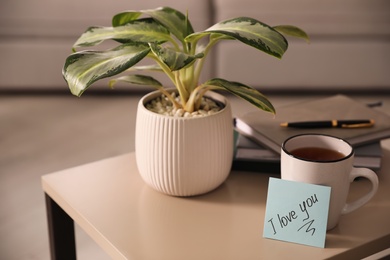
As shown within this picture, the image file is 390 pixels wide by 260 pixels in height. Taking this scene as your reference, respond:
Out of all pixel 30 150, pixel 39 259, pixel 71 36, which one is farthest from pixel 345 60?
pixel 39 259

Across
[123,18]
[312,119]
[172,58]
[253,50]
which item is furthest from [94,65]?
[253,50]

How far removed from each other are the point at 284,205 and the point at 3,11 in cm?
170

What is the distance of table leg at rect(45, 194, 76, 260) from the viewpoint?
3.85 feet

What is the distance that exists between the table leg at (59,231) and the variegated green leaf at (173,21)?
15.2 inches

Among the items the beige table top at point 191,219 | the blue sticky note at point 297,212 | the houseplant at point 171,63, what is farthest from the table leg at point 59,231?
the blue sticky note at point 297,212

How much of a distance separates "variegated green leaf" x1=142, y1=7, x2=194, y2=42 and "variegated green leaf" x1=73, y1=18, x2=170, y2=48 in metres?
0.01

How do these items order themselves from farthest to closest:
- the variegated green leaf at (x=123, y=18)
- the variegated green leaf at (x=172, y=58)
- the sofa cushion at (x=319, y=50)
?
the sofa cushion at (x=319, y=50) → the variegated green leaf at (x=123, y=18) → the variegated green leaf at (x=172, y=58)

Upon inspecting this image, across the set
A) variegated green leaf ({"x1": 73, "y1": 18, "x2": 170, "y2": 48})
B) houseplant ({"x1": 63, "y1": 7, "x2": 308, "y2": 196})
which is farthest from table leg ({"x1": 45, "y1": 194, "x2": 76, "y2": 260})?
variegated green leaf ({"x1": 73, "y1": 18, "x2": 170, "y2": 48})

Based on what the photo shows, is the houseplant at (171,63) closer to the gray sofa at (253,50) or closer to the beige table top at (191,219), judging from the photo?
the beige table top at (191,219)

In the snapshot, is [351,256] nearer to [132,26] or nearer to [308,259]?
[308,259]

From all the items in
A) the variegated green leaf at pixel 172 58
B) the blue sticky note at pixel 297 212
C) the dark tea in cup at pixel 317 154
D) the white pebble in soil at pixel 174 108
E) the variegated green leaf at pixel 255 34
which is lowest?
the blue sticky note at pixel 297 212

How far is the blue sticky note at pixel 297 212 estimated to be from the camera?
3.04ft

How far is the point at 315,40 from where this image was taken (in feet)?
7.70

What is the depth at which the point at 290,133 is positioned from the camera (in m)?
1.19
